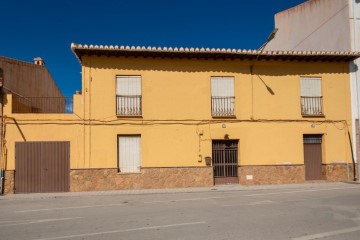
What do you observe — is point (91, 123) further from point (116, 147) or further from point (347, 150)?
point (347, 150)

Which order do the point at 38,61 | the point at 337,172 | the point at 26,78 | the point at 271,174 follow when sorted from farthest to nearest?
the point at 38,61, the point at 26,78, the point at 337,172, the point at 271,174

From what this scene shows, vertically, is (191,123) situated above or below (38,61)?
below

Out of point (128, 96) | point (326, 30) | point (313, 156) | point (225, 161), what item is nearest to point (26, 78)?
point (128, 96)

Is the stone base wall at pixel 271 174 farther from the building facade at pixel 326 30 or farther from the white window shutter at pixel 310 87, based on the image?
the white window shutter at pixel 310 87

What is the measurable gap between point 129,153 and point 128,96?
8.05ft

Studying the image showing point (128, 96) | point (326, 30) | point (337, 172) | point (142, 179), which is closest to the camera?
point (142, 179)

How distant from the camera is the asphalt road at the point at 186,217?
21.1ft

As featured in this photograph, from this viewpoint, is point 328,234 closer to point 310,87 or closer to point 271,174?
point 271,174

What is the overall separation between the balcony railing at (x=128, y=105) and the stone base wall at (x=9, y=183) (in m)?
4.87

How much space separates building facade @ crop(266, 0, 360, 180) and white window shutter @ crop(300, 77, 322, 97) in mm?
1753

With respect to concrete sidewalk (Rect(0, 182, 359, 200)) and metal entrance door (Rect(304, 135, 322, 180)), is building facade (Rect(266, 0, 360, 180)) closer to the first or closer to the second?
metal entrance door (Rect(304, 135, 322, 180))

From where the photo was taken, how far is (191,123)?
15.0 metres

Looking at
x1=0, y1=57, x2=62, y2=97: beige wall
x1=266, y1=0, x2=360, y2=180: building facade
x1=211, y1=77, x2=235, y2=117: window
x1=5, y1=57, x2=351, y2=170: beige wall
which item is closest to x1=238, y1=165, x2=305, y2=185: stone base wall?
x1=5, y1=57, x2=351, y2=170: beige wall

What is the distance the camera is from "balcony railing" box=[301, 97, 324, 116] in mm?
16016
